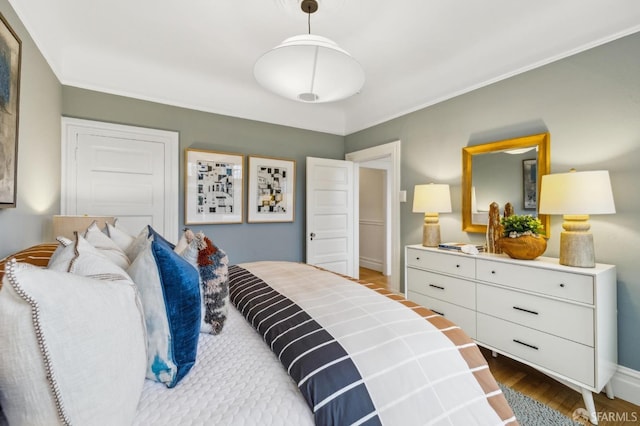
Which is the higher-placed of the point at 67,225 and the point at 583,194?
the point at 583,194

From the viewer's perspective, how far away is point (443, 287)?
96.9 inches

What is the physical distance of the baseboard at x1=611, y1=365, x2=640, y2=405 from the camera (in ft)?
5.85

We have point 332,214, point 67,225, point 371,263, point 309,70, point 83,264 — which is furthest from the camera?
point 371,263

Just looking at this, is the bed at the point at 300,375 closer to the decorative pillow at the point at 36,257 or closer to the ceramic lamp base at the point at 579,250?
the decorative pillow at the point at 36,257

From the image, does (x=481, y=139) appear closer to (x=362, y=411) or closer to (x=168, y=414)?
(x=362, y=411)

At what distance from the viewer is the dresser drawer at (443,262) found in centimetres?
227

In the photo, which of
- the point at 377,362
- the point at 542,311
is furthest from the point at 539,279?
the point at 377,362

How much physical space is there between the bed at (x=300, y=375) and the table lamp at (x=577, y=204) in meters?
1.27

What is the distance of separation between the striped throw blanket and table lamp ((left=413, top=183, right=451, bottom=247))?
1.60m

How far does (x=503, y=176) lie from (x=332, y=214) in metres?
2.05

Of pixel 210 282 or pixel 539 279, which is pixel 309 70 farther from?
pixel 539 279

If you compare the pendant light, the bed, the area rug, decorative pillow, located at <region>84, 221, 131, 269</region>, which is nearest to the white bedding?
the bed

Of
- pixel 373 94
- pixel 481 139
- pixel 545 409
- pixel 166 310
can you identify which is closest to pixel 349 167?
pixel 373 94

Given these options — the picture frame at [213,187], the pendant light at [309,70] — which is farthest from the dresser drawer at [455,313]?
the picture frame at [213,187]
